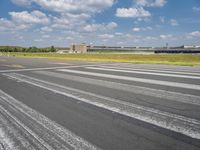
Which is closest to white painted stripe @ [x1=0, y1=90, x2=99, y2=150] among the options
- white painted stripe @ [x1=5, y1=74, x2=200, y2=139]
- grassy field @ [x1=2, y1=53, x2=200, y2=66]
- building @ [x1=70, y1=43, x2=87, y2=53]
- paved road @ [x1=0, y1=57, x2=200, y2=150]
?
paved road @ [x1=0, y1=57, x2=200, y2=150]

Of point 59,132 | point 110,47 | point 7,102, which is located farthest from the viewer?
point 110,47

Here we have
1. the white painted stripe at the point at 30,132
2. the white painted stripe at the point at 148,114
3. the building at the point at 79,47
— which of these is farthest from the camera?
the building at the point at 79,47

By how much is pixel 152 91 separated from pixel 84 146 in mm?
4607

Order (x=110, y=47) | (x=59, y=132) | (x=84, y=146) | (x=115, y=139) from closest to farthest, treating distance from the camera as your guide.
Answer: (x=84, y=146) → (x=115, y=139) → (x=59, y=132) → (x=110, y=47)

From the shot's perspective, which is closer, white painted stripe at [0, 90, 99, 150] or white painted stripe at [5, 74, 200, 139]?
white painted stripe at [0, 90, 99, 150]

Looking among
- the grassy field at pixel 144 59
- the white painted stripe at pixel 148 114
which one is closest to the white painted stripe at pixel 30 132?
the white painted stripe at pixel 148 114

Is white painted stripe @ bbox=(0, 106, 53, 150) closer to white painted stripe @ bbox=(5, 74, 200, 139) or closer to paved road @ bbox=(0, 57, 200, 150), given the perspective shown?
paved road @ bbox=(0, 57, 200, 150)

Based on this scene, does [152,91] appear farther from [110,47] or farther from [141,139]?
[110,47]

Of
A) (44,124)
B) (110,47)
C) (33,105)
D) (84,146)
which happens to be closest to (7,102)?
(33,105)

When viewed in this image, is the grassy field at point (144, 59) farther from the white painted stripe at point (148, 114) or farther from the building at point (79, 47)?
the building at point (79, 47)

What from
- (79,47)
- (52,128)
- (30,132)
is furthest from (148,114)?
(79,47)

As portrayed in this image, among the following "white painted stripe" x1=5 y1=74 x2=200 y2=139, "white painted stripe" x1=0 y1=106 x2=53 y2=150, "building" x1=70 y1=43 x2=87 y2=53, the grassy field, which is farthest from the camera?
"building" x1=70 y1=43 x2=87 y2=53

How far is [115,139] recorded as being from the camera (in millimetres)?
3871

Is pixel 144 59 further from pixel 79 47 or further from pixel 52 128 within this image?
pixel 79 47
